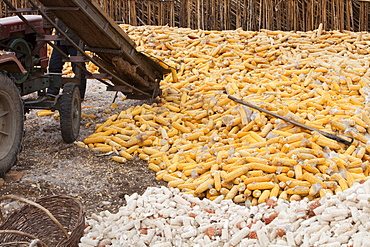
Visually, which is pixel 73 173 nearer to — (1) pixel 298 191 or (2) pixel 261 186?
(2) pixel 261 186

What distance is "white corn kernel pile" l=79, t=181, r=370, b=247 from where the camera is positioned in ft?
12.0

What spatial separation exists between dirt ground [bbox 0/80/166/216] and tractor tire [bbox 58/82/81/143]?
0.17 m

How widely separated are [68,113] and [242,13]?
288 inches

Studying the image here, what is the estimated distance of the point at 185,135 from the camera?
6.38 metres

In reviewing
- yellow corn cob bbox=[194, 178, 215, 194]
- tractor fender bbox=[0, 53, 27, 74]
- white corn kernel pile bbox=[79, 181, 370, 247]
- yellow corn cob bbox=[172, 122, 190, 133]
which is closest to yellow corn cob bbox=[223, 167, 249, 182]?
yellow corn cob bbox=[194, 178, 215, 194]

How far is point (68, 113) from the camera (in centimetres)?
597

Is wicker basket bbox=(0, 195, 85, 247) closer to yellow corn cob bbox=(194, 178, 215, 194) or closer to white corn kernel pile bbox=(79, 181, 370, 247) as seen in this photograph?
white corn kernel pile bbox=(79, 181, 370, 247)

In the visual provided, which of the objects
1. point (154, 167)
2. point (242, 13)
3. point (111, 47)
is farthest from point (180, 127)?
point (242, 13)

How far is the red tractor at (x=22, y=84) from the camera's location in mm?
4879

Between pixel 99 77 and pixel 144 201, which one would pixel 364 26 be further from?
pixel 144 201

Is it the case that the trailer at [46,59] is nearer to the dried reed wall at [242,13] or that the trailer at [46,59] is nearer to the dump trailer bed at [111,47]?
the dump trailer bed at [111,47]

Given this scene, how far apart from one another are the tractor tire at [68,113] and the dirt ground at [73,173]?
17 cm

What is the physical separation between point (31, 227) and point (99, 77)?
2.98 m

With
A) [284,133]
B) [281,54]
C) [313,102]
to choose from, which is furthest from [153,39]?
[284,133]
